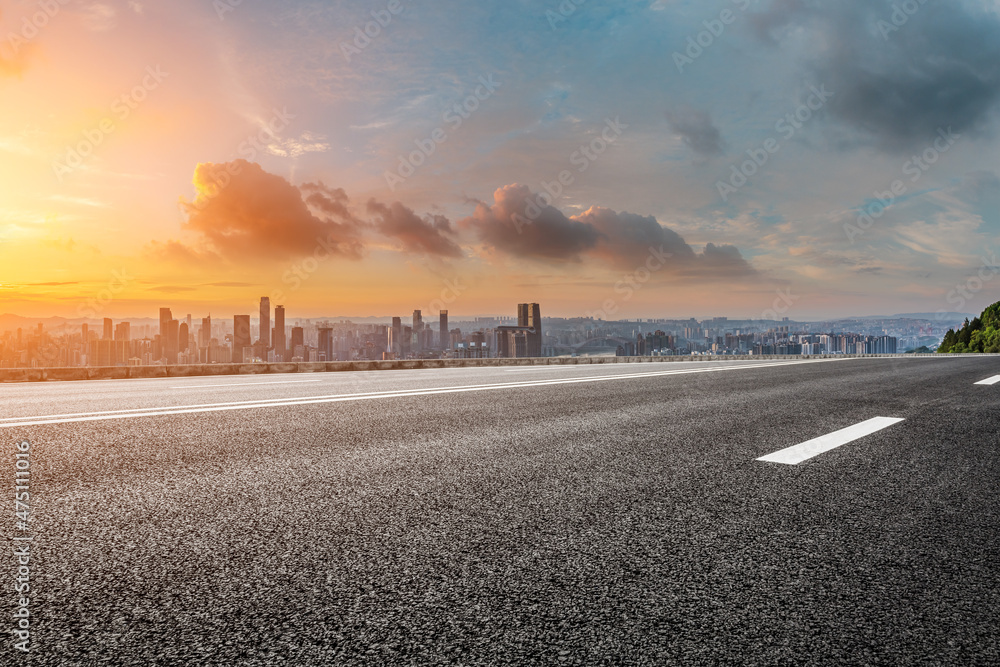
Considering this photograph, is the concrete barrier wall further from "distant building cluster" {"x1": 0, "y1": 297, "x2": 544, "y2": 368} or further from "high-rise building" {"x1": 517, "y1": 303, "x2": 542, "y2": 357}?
"high-rise building" {"x1": 517, "y1": 303, "x2": 542, "y2": 357}

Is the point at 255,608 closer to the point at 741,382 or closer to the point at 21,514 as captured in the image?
the point at 21,514

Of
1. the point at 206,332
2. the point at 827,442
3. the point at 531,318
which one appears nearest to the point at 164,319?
the point at 206,332

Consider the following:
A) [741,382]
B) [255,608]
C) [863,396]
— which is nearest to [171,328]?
[741,382]

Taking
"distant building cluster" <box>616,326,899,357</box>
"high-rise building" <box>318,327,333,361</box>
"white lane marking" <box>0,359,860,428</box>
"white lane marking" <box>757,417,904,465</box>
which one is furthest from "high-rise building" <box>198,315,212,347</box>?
"white lane marking" <box>757,417,904,465</box>

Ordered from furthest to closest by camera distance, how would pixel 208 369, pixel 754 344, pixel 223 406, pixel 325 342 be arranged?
1. pixel 754 344
2. pixel 325 342
3. pixel 208 369
4. pixel 223 406

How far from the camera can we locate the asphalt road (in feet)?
5.58

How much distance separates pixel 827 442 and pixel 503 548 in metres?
3.86

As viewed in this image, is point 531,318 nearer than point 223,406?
No

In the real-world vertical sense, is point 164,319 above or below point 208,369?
above

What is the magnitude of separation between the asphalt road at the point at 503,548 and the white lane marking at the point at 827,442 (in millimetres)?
144

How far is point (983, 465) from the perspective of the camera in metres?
4.38

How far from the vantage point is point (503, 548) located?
244 cm

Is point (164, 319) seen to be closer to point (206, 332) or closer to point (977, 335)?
point (206, 332)

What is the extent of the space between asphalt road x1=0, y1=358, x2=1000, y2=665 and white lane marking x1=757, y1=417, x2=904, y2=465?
14 cm
